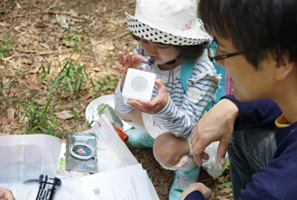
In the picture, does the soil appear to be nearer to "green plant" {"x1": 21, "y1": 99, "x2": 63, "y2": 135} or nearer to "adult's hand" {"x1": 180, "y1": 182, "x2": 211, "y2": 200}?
"green plant" {"x1": 21, "y1": 99, "x2": 63, "y2": 135}

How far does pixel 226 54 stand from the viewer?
1.25 meters

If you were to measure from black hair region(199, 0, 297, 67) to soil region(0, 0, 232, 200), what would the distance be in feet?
3.97

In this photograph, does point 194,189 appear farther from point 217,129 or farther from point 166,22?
point 166,22

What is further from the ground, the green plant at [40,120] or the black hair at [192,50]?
the black hair at [192,50]

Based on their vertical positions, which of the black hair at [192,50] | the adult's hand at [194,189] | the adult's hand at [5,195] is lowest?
the adult's hand at [5,195]

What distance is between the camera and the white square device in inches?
71.5

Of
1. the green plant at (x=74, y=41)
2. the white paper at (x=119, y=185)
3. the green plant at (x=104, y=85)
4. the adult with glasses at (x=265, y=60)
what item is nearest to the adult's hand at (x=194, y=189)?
the adult with glasses at (x=265, y=60)

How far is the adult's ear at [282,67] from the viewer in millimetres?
1180

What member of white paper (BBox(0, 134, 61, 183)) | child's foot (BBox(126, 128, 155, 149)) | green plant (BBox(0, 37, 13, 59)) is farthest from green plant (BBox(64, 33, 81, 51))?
white paper (BBox(0, 134, 61, 183))

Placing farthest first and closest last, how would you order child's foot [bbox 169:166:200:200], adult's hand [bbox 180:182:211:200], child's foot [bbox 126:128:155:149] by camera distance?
child's foot [bbox 126:128:155:149] < child's foot [bbox 169:166:200:200] < adult's hand [bbox 180:182:211:200]

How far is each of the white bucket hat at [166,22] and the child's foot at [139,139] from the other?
0.64 meters

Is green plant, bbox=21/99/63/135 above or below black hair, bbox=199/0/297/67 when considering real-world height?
below

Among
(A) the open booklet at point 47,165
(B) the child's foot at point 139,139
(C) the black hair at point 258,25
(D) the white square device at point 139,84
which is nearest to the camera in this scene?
(C) the black hair at point 258,25

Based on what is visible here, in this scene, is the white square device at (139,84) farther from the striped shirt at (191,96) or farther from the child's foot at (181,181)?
the child's foot at (181,181)
